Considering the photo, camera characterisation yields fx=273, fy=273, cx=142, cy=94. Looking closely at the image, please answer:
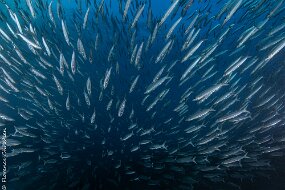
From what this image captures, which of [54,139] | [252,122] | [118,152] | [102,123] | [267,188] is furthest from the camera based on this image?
[267,188]

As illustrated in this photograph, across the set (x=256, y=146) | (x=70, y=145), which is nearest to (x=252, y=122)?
(x=256, y=146)

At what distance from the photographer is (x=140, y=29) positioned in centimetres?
1045

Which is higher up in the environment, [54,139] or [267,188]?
[54,139]

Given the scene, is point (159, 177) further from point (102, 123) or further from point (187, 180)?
point (102, 123)

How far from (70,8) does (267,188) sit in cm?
1038

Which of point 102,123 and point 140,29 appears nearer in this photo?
point 102,123

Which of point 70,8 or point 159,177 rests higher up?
point 70,8

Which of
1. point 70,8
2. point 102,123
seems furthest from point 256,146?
point 70,8

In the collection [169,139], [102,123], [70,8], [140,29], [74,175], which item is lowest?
[74,175]

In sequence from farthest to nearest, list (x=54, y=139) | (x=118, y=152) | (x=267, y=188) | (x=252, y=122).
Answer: (x=267, y=188) < (x=252, y=122) < (x=118, y=152) < (x=54, y=139)

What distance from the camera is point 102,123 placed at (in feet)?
31.6

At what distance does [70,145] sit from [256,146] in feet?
19.8

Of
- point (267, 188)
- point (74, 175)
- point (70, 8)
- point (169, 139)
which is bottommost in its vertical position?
point (267, 188)

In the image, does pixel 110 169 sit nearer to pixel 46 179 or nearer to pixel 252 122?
pixel 46 179
